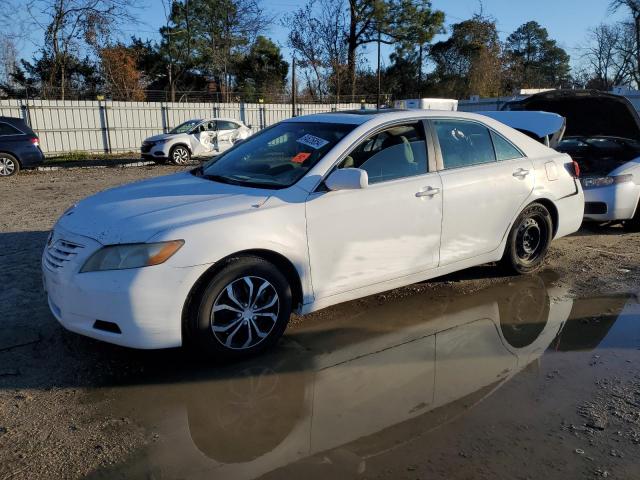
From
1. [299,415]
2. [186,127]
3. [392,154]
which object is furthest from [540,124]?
[186,127]

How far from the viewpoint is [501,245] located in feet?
16.6

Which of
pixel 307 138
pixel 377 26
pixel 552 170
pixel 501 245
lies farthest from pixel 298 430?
pixel 377 26

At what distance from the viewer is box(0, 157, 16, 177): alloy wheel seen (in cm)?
1444

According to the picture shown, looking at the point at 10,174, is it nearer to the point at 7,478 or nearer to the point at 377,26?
the point at 7,478

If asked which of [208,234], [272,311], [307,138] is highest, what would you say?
[307,138]

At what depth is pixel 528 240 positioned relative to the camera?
5.36 meters

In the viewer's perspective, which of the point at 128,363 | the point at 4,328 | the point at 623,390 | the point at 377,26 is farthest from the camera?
the point at 377,26

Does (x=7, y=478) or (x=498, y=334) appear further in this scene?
(x=498, y=334)

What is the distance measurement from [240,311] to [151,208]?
873mm

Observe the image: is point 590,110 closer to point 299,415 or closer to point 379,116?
point 379,116

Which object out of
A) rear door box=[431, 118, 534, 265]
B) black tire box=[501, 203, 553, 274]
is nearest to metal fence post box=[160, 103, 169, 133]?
rear door box=[431, 118, 534, 265]

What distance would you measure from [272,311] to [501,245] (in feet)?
7.97

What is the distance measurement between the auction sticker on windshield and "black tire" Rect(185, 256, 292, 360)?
1069 mm

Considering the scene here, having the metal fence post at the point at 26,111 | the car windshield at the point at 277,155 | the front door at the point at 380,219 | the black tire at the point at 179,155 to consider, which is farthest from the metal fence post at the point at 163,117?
the front door at the point at 380,219
